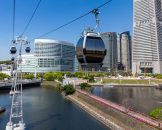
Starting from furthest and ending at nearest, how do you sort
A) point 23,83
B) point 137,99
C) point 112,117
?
point 23,83, point 137,99, point 112,117

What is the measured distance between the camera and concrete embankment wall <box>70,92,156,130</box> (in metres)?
40.1

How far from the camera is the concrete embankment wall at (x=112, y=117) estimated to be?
40.1 metres

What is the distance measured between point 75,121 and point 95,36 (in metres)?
35.0

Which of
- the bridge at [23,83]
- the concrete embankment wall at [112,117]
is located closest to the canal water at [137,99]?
the concrete embankment wall at [112,117]

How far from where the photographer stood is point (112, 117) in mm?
50281

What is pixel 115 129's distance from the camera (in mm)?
44531

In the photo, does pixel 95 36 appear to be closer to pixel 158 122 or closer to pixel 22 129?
pixel 158 122

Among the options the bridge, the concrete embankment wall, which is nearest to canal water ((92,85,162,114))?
the concrete embankment wall

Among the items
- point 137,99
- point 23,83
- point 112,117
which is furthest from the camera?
point 23,83

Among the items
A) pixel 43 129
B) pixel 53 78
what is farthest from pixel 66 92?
pixel 53 78

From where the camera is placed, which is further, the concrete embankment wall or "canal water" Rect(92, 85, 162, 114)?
"canal water" Rect(92, 85, 162, 114)

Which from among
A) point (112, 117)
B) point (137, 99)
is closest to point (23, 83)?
point (137, 99)

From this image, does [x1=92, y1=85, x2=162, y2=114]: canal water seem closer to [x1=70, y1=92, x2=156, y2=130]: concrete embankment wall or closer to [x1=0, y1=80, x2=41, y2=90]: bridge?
[x1=70, y1=92, x2=156, y2=130]: concrete embankment wall

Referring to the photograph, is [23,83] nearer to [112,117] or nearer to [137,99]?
[137,99]
